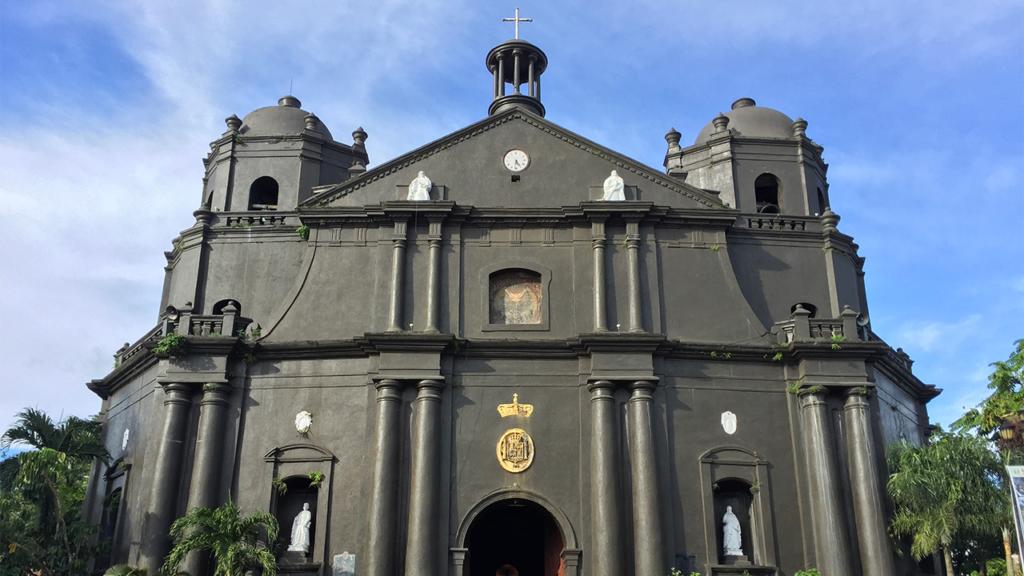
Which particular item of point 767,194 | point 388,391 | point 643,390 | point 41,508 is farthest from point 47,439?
point 767,194

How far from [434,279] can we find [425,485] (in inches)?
190

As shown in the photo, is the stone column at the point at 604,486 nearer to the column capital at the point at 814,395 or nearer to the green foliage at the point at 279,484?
the column capital at the point at 814,395

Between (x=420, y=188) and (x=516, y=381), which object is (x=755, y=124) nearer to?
(x=420, y=188)

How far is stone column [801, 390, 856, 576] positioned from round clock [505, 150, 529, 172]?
8724 millimetres

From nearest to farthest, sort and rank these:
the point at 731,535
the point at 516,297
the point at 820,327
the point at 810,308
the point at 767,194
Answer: the point at 731,535 → the point at 820,327 → the point at 516,297 → the point at 810,308 → the point at 767,194

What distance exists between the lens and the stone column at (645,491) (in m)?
18.3

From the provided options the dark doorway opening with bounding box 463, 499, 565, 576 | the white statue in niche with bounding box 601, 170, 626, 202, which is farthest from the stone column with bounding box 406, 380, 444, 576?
the white statue in niche with bounding box 601, 170, 626, 202

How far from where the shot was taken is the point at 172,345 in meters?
20.0

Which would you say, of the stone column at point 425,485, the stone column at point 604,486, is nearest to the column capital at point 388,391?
the stone column at point 425,485

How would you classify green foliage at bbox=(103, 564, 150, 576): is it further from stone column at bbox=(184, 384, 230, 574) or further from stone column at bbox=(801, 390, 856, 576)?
stone column at bbox=(801, 390, 856, 576)

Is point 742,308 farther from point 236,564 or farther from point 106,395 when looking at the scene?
point 106,395

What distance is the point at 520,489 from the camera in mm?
19312

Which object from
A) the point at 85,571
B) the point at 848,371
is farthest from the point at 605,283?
the point at 85,571

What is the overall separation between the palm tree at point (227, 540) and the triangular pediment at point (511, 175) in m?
8.04
